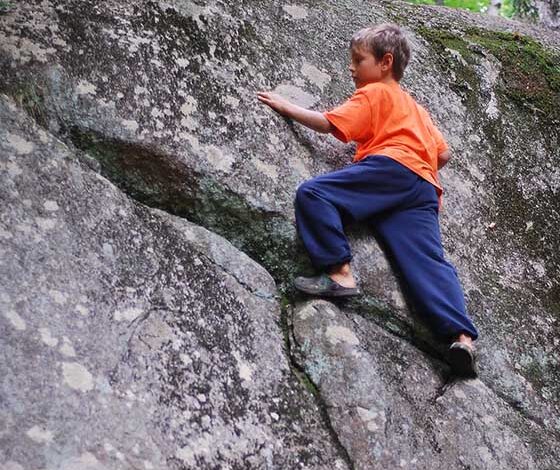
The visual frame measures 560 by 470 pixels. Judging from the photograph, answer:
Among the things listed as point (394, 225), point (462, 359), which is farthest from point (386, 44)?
point (462, 359)

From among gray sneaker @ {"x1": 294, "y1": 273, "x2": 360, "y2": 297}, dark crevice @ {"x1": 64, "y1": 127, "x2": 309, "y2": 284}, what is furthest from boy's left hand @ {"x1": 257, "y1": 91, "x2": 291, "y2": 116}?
gray sneaker @ {"x1": 294, "y1": 273, "x2": 360, "y2": 297}

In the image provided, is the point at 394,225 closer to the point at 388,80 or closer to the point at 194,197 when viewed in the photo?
the point at 388,80

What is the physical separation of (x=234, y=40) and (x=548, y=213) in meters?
2.51

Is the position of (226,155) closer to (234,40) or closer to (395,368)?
(234,40)

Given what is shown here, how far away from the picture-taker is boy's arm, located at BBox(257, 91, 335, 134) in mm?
4516

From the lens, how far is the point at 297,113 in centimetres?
468

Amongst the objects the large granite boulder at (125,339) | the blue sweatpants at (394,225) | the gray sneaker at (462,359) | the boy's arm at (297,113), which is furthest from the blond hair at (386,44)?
the gray sneaker at (462,359)

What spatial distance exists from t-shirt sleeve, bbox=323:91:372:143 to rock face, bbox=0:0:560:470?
0.97ft

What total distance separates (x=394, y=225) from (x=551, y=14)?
15.8 ft

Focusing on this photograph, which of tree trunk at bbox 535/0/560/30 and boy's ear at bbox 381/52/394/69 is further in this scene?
tree trunk at bbox 535/0/560/30

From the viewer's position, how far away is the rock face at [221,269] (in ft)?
11.3

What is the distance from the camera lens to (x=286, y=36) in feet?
17.3

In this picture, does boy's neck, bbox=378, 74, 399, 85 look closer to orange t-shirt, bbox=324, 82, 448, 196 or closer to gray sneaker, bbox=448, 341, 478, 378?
orange t-shirt, bbox=324, 82, 448, 196

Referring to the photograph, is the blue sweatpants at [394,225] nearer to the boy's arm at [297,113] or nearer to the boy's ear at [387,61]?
the boy's arm at [297,113]
